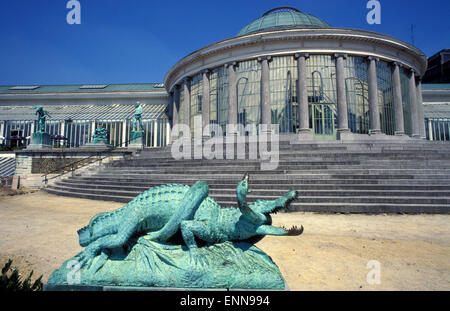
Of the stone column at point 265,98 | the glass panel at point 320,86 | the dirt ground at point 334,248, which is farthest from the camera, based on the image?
the glass panel at point 320,86

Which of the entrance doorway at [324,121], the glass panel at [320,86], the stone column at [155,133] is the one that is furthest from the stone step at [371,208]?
the stone column at [155,133]

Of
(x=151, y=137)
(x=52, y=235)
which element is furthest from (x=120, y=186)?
(x=151, y=137)

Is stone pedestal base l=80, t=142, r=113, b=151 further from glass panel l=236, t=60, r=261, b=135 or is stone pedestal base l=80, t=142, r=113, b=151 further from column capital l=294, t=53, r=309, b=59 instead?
column capital l=294, t=53, r=309, b=59

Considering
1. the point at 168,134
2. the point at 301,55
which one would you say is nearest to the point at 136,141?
the point at 168,134

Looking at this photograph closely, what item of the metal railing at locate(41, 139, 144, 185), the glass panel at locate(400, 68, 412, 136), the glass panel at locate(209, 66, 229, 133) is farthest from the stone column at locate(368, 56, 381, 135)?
the metal railing at locate(41, 139, 144, 185)

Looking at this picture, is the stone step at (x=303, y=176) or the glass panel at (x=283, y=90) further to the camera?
the glass panel at (x=283, y=90)

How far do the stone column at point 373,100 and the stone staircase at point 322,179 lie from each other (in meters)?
2.93

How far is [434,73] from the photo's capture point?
137 feet

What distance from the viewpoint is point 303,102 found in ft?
57.4

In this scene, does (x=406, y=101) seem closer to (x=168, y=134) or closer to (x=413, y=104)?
(x=413, y=104)

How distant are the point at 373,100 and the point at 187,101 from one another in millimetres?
15163

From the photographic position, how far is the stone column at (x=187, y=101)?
22.7 meters

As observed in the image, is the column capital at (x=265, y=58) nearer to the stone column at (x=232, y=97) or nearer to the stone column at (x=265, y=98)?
the stone column at (x=265, y=98)

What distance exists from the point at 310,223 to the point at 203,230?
197 inches
